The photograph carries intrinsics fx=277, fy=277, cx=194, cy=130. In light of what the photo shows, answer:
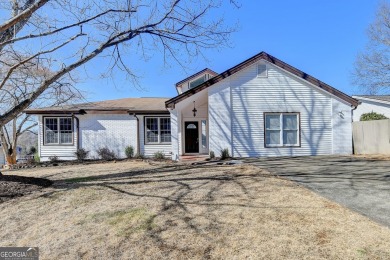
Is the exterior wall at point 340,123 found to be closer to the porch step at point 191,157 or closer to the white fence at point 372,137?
the white fence at point 372,137

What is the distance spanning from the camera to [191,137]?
58.7ft

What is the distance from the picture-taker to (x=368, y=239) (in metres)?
3.74

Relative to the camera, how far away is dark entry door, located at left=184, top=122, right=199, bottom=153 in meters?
17.8

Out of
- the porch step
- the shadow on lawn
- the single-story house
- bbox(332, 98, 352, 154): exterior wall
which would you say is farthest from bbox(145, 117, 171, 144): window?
bbox(332, 98, 352, 154): exterior wall

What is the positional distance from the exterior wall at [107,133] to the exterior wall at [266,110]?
21.0ft

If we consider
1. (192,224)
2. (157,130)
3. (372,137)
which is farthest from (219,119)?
(192,224)

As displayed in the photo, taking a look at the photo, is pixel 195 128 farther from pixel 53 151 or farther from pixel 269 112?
pixel 53 151

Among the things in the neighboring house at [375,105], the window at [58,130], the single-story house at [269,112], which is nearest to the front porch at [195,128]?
the single-story house at [269,112]

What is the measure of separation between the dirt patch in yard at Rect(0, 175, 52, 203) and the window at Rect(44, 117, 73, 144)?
10443 millimetres

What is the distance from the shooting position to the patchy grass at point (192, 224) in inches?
145

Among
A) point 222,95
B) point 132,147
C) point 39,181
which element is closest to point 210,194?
point 39,181

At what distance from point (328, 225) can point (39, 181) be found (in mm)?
7617

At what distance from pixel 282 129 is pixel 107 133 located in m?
10.9

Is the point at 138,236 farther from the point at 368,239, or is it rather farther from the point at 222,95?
the point at 222,95
